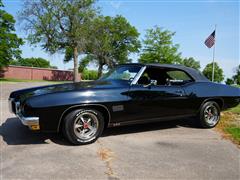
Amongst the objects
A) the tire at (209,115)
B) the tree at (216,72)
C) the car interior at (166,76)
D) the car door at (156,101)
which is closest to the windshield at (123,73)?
the car interior at (166,76)

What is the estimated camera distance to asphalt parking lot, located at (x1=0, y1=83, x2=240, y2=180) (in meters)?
3.52

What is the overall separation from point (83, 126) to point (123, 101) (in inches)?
32.5

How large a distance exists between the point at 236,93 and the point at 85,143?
13.0 feet

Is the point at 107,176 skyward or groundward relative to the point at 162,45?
groundward

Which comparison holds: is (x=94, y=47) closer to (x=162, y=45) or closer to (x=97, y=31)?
(x=97, y=31)

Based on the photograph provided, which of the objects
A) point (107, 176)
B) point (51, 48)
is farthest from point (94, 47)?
point (107, 176)

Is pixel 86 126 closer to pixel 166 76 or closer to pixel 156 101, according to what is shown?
pixel 156 101

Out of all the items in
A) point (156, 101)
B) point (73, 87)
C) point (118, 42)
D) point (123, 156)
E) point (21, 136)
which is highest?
point (118, 42)

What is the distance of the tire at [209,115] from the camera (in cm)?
615

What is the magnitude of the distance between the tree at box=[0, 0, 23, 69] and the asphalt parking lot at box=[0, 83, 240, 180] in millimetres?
33584

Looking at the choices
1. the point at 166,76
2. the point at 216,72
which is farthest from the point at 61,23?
the point at 216,72

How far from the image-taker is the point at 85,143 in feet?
15.4

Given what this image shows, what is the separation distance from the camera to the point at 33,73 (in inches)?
1932

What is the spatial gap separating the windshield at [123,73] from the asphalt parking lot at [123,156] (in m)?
1.10
